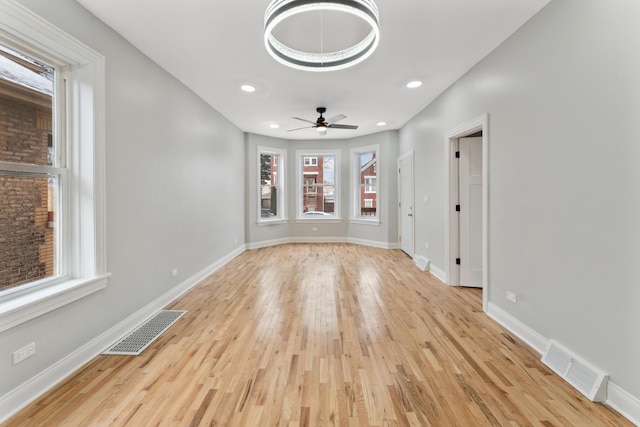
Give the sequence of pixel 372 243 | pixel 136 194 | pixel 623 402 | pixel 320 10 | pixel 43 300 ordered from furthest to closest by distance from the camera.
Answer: pixel 372 243
pixel 136 194
pixel 320 10
pixel 43 300
pixel 623 402

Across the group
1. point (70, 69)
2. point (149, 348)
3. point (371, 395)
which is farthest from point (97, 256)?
point (371, 395)

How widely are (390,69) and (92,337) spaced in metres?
3.91

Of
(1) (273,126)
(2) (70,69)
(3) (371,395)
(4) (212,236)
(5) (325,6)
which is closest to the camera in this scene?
(5) (325,6)

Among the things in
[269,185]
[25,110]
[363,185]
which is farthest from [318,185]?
[25,110]

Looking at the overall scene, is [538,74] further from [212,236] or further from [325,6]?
[212,236]

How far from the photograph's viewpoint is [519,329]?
2.54 m

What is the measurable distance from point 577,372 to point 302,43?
3.47m

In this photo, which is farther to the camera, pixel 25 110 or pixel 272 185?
pixel 272 185

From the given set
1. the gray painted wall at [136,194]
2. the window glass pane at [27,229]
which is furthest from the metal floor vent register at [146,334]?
the window glass pane at [27,229]

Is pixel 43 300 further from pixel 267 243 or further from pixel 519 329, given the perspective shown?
pixel 267 243

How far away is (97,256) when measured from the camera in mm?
2258

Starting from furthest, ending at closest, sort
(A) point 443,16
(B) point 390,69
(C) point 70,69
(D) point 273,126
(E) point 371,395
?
1. (D) point 273,126
2. (B) point 390,69
3. (A) point 443,16
4. (C) point 70,69
5. (E) point 371,395

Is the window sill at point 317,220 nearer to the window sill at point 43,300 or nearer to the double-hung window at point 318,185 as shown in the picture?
the double-hung window at point 318,185

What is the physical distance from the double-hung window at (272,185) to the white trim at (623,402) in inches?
246
